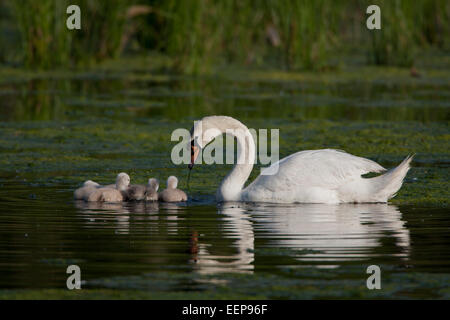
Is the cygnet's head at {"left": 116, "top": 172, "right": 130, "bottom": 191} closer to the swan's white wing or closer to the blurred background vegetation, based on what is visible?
the swan's white wing

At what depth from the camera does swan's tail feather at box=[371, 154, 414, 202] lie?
970 centimetres

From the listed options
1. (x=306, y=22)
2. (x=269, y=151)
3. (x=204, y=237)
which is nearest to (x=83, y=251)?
(x=204, y=237)

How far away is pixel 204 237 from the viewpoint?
8242 mm

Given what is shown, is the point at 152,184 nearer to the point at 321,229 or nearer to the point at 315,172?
the point at 315,172

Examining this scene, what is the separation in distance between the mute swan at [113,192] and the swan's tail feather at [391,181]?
2.35 metres

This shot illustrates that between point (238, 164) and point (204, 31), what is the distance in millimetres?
9905

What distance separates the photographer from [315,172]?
390 inches

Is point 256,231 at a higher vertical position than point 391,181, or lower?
lower

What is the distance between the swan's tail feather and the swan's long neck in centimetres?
127

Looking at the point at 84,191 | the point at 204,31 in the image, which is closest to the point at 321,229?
the point at 84,191

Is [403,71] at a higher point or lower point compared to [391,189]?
higher

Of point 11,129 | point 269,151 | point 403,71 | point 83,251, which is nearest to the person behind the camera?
point 83,251

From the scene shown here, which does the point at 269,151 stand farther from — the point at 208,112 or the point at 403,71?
the point at 403,71
